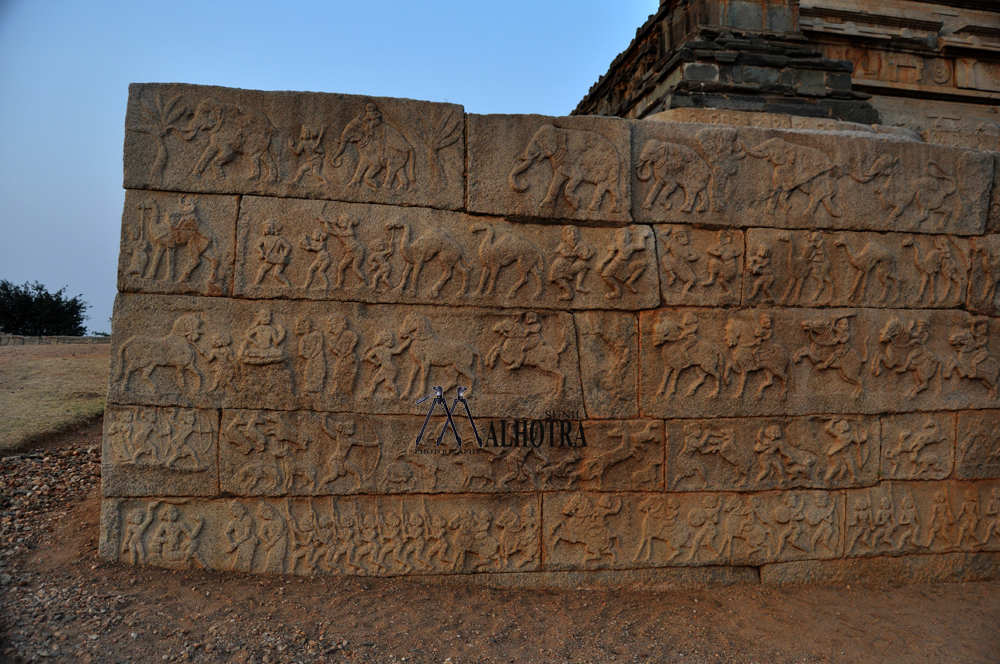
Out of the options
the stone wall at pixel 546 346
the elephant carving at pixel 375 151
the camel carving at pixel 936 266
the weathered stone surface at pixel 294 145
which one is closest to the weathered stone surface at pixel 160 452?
the stone wall at pixel 546 346

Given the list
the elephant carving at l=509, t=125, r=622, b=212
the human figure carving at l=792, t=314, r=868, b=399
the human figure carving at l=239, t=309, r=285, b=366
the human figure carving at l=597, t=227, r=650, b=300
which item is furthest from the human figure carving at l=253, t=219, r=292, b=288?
the human figure carving at l=792, t=314, r=868, b=399

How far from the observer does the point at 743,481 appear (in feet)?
15.6

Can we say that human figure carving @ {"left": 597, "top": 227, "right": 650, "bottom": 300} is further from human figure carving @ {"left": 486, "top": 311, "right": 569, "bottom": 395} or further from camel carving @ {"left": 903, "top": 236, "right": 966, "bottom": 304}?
camel carving @ {"left": 903, "top": 236, "right": 966, "bottom": 304}

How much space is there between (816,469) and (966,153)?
2.72 meters

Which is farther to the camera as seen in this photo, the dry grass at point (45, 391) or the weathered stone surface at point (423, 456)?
the dry grass at point (45, 391)

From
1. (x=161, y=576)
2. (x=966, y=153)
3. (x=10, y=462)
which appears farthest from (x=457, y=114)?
(x=10, y=462)

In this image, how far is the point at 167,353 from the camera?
4172 mm

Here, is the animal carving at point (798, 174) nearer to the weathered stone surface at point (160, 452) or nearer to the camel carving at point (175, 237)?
the camel carving at point (175, 237)

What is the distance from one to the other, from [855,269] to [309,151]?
4.04 meters

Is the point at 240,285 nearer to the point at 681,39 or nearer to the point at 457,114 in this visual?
the point at 457,114

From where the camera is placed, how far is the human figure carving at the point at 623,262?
459cm

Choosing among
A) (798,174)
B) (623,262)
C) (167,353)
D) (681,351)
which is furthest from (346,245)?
(798,174)

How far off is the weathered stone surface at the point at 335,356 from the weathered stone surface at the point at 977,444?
3.06 meters

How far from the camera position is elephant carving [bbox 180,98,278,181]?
4.24 metres
